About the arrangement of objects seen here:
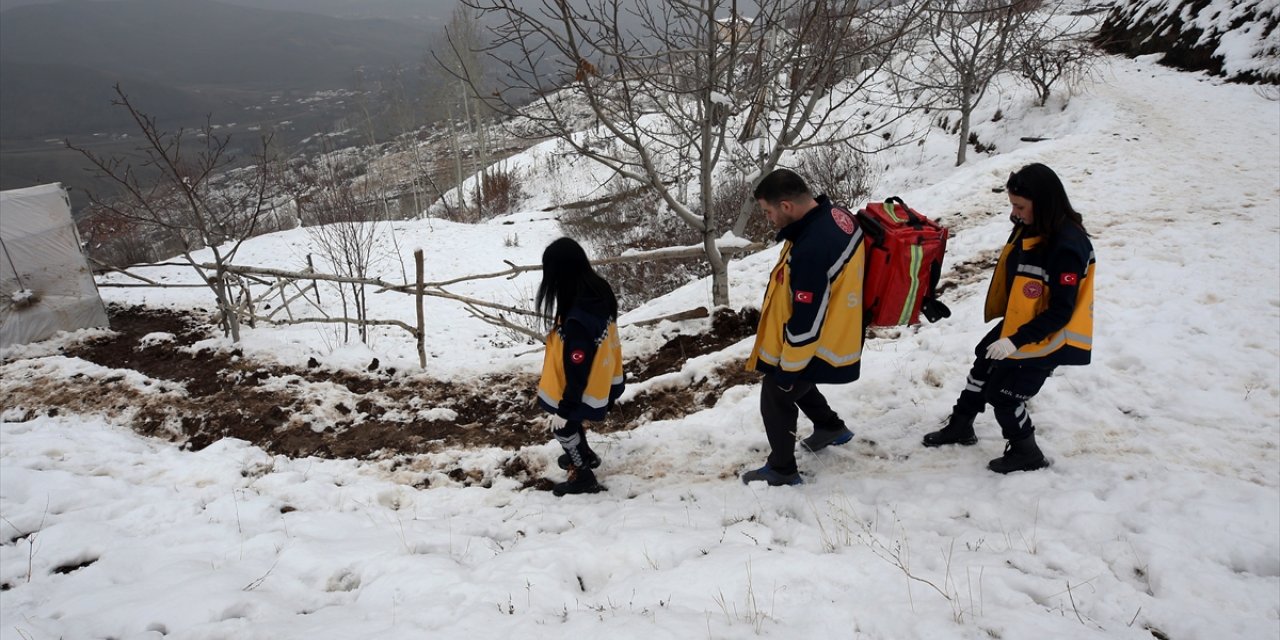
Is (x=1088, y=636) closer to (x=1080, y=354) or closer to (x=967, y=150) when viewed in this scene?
(x=1080, y=354)

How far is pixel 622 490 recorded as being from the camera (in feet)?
12.5

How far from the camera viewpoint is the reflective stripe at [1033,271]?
2773mm

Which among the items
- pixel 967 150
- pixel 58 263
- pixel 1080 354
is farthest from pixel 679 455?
pixel 967 150

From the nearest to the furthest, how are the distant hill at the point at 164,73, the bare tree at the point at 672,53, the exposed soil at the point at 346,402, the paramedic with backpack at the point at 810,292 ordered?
the paramedic with backpack at the point at 810,292 → the bare tree at the point at 672,53 → the exposed soil at the point at 346,402 → the distant hill at the point at 164,73

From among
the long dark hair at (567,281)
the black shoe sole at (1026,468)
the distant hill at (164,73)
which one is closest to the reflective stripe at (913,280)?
the black shoe sole at (1026,468)

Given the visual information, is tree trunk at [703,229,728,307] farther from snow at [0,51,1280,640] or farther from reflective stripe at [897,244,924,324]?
reflective stripe at [897,244,924,324]

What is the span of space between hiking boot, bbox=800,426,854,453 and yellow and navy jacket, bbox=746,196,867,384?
0.86m

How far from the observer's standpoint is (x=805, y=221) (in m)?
2.83

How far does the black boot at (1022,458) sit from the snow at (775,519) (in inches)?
2.5

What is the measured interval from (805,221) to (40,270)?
1105 cm

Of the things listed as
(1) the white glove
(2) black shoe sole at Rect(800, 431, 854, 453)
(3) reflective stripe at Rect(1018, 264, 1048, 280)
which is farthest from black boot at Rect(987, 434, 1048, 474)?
(3) reflective stripe at Rect(1018, 264, 1048, 280)

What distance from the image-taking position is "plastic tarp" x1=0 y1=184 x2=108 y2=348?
7.82 meters

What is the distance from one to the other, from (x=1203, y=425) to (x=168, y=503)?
6799mm

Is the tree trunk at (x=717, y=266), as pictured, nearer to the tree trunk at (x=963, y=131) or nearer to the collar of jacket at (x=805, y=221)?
the collar of jacket at (x=805, y=221)
